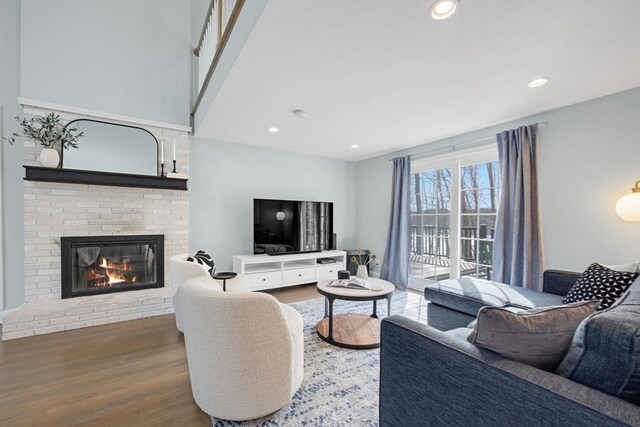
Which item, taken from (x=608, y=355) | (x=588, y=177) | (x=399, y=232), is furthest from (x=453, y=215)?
(x=608, y=355)

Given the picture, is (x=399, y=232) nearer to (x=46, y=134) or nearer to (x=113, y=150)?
(x=113, y=150)

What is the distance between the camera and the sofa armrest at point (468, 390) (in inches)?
28.1

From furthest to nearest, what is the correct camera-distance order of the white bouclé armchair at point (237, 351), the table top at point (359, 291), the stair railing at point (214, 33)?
the table top at point (359, 291) < the stair railing at point (214, 33) < the white bouclé armchair at point (237, 351)

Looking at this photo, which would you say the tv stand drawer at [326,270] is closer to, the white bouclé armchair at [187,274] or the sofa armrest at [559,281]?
the white bouclé armchair at [187,274]

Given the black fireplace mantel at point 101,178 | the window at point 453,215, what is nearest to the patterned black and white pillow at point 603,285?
the window at point 453,215

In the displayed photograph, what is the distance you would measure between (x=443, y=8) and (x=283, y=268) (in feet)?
11.0

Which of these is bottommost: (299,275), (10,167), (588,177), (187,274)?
(299,275)

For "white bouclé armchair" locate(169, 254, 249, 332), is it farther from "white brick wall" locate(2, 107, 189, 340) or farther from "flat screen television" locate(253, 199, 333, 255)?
"flat screen television" locate(253, 199, 333, 255)

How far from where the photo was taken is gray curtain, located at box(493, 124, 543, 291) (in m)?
2.79

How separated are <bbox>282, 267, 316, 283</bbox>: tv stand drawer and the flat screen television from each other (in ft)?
1.13

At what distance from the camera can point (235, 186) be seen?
409 centimetres

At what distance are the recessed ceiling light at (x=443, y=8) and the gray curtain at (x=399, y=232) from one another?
2832 millimetres

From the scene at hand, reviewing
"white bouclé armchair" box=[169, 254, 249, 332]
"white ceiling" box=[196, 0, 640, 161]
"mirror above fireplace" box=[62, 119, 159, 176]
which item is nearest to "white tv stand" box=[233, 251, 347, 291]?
"white bouclé armchair" box=[169, 254, 249, 332]

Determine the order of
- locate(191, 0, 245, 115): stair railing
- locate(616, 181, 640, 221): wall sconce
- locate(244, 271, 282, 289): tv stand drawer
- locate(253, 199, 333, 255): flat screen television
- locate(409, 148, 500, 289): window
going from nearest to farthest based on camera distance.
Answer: locate(191, 0, 245, 115): stair railing, locate(616, 181, 640, 221): wall sconce, locate(409, 148, 500, 289): window, locate(244, 271, 282, 289): tv stand drawer, locate(253, 199, 333, 255): flat screen television
